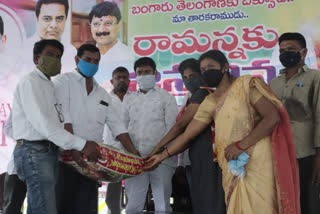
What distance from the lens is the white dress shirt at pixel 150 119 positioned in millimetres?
3307

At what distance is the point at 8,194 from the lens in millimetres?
3416

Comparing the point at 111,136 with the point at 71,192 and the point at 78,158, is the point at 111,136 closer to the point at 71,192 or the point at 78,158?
the point at 71,192

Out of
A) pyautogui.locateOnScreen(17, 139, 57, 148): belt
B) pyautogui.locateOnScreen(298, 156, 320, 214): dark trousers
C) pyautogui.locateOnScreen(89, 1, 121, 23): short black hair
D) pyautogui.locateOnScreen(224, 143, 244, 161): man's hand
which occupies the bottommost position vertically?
pyautogui.locateOnScreen(298, 156, 320, 214): dark trousers

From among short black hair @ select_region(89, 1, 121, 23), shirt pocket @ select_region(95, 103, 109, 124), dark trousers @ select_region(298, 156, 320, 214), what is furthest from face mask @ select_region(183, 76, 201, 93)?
short black hair @ select_region(89, 1, 121, 23)

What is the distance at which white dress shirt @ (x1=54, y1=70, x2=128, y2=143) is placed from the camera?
2.65 meters

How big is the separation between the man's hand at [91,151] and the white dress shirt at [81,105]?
30 cm

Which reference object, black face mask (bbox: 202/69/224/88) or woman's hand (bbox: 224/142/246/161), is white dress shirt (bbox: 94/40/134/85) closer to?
black face mask (bbox: 202/69/224/88)

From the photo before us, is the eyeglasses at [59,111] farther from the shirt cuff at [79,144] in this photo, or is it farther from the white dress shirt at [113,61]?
the white dress shirt at [113,61]

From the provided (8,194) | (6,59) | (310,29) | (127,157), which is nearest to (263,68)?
(310,29)

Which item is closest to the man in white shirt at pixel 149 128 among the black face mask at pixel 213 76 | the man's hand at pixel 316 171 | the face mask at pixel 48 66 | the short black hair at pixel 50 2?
the black face mask at pixel 213 76

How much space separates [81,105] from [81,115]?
0.25ft

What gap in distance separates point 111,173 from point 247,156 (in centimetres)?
96

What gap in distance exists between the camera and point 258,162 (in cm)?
216

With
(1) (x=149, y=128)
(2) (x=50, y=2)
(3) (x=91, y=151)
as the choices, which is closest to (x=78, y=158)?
(3) (x=91, y=151)
